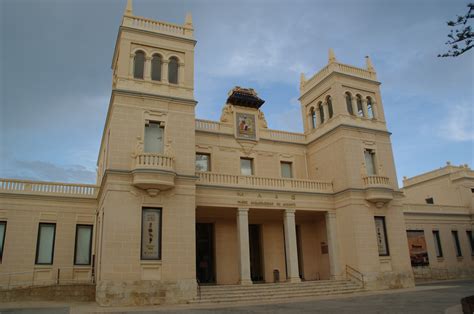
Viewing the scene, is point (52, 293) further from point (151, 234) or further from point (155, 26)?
point (155, 26)

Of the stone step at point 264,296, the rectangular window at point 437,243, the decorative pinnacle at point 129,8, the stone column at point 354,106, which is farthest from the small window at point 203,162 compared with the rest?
the rectangular window at point 437,243

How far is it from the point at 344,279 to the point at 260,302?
8.01 meters

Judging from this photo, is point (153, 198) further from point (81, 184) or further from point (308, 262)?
point (308, 262)

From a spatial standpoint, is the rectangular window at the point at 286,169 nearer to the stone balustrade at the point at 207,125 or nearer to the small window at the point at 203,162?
the stone balustrade at the point at 207,125

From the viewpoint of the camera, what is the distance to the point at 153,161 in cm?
1927

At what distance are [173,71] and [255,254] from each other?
1358cm

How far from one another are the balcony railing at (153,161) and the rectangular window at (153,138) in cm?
119

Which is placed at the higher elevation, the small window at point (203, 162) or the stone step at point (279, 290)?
the small window at point (203, 162)

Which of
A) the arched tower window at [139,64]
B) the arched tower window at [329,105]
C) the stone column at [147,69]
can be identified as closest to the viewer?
the stone column at [147,69]

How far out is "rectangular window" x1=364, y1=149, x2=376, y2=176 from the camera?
26.3 meters

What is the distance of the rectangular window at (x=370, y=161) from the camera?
26344 mm

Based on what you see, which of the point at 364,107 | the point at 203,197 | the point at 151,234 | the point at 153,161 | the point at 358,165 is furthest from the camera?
the point at 364,107

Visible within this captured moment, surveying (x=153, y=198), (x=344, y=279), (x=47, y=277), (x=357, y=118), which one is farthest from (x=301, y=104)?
(x=47, y=277)

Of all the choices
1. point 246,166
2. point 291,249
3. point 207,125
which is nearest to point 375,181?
point 291,249
